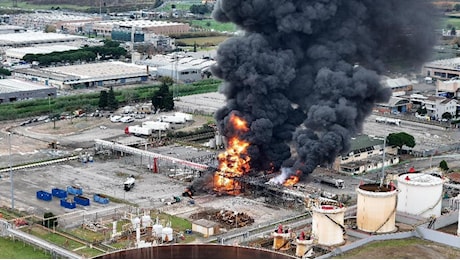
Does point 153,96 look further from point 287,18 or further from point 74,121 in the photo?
point 287,18

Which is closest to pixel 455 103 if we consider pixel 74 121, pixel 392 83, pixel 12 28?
pixel 392 83

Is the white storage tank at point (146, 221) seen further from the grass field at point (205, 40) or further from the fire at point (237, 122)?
the grass field at point (205, 40)

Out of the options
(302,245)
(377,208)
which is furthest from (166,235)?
(377,208)

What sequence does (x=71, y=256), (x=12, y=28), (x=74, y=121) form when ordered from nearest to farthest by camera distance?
1. (x=71, y=256)
2. (x=74, y=121)
3. (x=12, y=28)

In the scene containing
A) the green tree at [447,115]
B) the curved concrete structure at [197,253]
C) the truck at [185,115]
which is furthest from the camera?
the green tree at [447,115]

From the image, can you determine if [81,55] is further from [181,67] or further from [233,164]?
[233,164]

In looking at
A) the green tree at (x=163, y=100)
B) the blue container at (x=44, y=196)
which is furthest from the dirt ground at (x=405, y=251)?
the green tree at (x=163, y=100)
